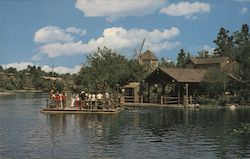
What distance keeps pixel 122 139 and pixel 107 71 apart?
5030 centimetres

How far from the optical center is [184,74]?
57219 millimetres

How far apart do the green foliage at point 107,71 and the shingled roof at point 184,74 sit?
978cm

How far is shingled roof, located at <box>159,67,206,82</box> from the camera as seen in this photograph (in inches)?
2170

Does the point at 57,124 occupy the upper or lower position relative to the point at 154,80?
lower

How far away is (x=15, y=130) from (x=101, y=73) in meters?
47.3

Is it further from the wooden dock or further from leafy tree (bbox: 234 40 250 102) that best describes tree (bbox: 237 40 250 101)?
the wooden dock

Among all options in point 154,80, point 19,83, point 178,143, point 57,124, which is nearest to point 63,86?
point 19,83

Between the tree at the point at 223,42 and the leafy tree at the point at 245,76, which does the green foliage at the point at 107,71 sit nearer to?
the leafy tree at the point at 245,76

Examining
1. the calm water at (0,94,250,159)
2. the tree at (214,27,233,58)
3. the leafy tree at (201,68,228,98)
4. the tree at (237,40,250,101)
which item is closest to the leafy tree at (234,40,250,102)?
the tree at (237,40,250,101)

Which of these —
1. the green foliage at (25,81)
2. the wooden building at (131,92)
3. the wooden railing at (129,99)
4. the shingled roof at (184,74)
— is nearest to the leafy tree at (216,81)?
the shingled roof at (184,74)

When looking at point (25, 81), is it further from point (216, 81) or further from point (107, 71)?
point (216, 81)

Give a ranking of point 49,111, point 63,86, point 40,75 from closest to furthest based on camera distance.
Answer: point 49,111, point 63,86, point 40,75

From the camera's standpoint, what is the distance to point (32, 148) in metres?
20.7

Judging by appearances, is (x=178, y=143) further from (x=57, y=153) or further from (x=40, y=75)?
(x=40, y=75)
